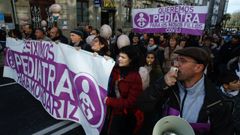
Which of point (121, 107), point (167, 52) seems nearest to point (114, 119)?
point (121, 107)

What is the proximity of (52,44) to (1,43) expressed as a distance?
6.98 m

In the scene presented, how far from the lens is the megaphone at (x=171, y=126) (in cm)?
150

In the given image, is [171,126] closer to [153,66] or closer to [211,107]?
[211,107]

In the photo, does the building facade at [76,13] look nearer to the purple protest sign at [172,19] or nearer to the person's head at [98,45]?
the purple protest sign at [172,19]

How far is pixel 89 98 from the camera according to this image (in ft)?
8.97

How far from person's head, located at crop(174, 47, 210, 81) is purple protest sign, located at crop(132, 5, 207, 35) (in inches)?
148

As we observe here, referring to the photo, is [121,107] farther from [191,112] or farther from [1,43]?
[1,43]

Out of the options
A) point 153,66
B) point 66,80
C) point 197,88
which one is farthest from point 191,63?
point 153,66

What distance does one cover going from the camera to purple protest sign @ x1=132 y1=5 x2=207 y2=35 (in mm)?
5102

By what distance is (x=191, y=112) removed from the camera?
1663mm

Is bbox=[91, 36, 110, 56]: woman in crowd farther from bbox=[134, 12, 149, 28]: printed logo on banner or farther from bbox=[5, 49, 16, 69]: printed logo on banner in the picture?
bbox=[134, 12, 149, 28]: printed logo on banner

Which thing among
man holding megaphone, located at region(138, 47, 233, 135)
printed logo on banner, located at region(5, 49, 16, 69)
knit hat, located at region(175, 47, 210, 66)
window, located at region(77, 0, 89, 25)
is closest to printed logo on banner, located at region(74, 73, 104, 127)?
man holding megaphone, located at region(138, 47, 233, 135)

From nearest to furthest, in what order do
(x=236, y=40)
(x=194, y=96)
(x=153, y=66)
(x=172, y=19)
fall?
(x=194, y=96) < (x=153, y=66) < (x=172, y=19) < (x=236, y=40)

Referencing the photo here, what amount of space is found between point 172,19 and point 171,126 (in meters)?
4.40
